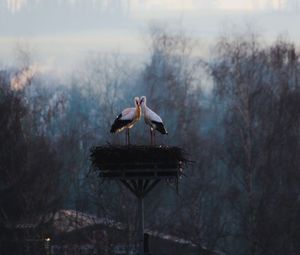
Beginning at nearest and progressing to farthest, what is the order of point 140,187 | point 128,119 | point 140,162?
point 140,162
point 140,187
point 128,119

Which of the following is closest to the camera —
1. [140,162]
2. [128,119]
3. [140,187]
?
[140,162]

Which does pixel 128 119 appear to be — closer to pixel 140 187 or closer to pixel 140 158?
pixel 140 158

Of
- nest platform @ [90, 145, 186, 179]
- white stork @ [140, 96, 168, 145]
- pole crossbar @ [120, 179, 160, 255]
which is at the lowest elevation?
pole crossbar @ [120, 179, 160, 255]

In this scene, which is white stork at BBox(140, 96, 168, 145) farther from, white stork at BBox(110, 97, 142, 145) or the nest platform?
the nest platform

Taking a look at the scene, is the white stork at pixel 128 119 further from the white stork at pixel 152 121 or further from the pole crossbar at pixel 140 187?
the pole crossbar at pixel 140 187

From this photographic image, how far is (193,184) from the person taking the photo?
44.3 meters

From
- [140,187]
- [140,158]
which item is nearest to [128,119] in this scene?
[140,158]

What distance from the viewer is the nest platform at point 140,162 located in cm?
1969

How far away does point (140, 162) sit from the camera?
19703 mm

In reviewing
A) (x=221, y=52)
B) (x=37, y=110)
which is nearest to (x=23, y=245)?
(x=221, y=52)

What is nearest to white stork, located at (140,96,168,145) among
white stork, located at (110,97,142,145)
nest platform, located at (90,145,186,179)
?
white stork, located at (110,97,142,145)

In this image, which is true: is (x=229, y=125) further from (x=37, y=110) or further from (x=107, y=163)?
(x=107, y=163)

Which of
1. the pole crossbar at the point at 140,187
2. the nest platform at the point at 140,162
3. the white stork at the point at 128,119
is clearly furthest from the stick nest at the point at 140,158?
the white stork at the point at 128,119

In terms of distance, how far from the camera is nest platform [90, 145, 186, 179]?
19.7 m
